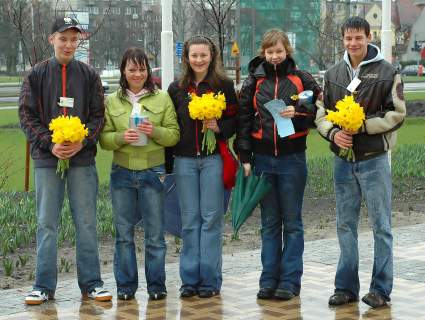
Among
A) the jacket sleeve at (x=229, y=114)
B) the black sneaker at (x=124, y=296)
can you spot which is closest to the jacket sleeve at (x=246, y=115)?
the jacket sleeve at (x=229, y=114)

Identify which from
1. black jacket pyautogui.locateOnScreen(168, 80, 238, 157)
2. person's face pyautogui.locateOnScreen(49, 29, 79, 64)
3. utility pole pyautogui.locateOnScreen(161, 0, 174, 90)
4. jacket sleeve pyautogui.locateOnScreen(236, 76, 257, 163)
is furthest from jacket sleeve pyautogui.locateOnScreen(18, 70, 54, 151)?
utility pole pyautogui.locateOnScreen(161, 0, 174, 90)

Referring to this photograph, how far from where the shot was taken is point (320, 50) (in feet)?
170

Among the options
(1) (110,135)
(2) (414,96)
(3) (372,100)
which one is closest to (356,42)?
(3) (372,100)

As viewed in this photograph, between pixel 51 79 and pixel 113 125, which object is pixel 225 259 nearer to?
pixel 113 125

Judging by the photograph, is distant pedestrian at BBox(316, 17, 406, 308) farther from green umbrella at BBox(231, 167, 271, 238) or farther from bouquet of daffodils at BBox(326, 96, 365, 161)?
green umbrella at BBox(231, 167, 271, 238)

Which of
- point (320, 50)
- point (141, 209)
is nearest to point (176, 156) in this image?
point (141, 209)

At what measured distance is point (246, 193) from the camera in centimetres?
696

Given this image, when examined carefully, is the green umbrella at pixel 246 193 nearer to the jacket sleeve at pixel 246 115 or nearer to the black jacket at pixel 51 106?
the jacket sleeve at pixel 246 115

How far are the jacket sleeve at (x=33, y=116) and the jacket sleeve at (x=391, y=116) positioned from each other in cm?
227

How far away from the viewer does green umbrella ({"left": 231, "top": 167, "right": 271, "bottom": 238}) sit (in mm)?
6910

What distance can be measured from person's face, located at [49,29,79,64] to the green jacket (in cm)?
46

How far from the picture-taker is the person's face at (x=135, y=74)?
22.5 feet

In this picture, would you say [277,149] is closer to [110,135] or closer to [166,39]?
[110,135]

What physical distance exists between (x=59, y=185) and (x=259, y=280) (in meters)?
1.74
